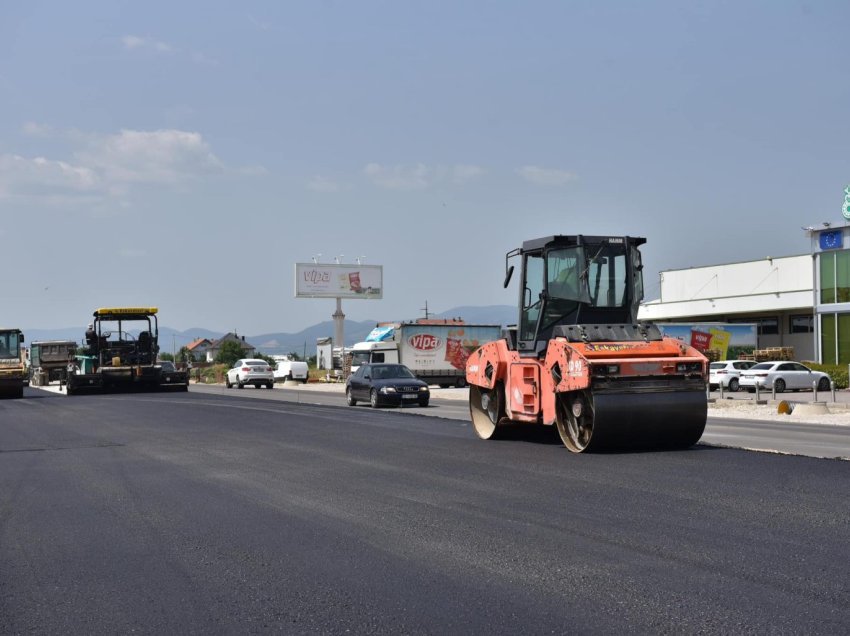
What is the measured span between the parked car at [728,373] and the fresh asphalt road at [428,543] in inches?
1220

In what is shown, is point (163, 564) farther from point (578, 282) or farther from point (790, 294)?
point (790, 294)

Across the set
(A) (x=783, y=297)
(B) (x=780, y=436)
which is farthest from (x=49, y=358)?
(B) (x=780, y=436)

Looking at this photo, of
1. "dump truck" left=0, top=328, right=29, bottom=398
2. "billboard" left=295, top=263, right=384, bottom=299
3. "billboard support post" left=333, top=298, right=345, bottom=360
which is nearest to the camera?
"dump truck" left=0, top=328, right=29, bottom=398

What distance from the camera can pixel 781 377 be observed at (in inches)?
1692

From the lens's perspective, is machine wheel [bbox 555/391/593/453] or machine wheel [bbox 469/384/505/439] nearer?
machine wheel [bbox 555/391/593/453]

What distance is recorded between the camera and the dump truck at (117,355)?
41.5 m

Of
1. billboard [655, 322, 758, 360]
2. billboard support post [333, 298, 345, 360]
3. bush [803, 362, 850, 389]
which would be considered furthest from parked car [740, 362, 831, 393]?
billboard support post [333, 298, 345, 360]

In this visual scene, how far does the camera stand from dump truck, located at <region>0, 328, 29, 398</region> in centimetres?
4144

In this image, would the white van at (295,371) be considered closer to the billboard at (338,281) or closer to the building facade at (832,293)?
the billboard at (338,281)

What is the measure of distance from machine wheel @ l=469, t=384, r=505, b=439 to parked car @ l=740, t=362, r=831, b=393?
90.7 ft

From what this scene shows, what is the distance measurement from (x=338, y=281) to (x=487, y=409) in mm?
Result: 78550

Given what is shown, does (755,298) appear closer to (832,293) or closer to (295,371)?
(832,293)

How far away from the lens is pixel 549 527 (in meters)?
8.79

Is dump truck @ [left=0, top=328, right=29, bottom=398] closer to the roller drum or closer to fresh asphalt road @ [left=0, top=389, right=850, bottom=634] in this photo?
fresh asphalt road @ [left=0, top=389, right=850, bottom=634]
